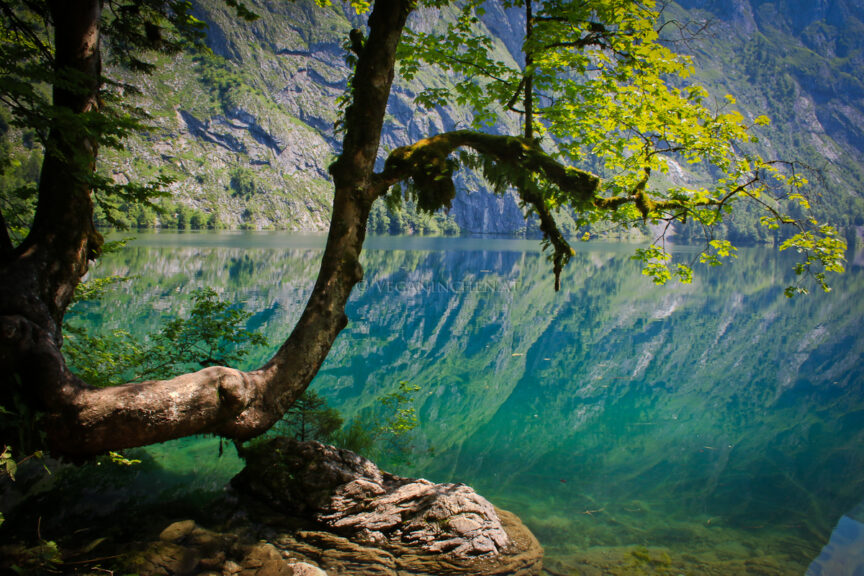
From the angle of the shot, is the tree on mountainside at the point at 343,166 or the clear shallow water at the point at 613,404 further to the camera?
the clear shallow water at the point at 613,404

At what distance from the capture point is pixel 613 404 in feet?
55.4

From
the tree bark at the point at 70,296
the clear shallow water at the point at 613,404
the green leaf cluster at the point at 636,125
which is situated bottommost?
the clear shallow water at the point at 613,404

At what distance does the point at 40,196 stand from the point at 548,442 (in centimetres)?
1253

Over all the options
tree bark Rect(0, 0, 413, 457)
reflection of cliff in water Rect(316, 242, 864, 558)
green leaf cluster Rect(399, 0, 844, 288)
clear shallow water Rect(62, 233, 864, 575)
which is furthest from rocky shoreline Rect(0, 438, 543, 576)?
green leaf cluster Rect(399, 0, 844, 288)

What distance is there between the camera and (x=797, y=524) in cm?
943

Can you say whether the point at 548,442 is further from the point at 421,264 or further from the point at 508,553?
the point at 421,264

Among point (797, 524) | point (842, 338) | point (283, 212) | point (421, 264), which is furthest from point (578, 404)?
point (283, 212)

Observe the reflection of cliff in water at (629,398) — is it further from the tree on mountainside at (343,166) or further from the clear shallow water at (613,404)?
the tree on mountainside at (343,166)

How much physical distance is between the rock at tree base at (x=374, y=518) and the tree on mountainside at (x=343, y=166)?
281 centimetres

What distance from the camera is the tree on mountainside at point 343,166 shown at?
3033 millimetres

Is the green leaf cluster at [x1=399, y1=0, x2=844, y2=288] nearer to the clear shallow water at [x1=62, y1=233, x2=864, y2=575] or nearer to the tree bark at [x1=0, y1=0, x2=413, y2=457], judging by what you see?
the tree bark at [x1=0, y1=0, x2=413, y2=457]

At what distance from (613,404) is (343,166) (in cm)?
1540

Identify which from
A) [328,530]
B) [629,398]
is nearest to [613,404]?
[629,398]

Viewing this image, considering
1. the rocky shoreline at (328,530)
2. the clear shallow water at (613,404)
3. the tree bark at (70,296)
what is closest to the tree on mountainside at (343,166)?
the tree bark at (70,296)
